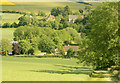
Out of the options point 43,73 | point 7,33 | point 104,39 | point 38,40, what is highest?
point 104,39

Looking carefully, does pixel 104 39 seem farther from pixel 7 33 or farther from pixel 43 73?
pixel 7 33

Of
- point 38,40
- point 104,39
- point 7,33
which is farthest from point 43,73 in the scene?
point 7,33

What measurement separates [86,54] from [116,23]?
6.98m

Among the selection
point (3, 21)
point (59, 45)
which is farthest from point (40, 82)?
point (3, 21)

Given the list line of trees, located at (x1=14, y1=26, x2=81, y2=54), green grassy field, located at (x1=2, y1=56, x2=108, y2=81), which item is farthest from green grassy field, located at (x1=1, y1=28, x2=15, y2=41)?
green grassy field, located at (x1=2, y1=56, x2=108, y2=81)

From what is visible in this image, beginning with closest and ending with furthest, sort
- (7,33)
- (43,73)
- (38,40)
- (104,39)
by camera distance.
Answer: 1. (43,73)
2. (104,39)
3. (38,40)
4. (7,33)

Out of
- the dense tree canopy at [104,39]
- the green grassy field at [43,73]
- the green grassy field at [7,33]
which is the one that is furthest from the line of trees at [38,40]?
the dense tree canopy at [104,39]

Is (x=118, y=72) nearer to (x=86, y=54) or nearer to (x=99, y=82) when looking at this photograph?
(x=86, y=54)

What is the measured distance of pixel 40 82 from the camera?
25312 mm

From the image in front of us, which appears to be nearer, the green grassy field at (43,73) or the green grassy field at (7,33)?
the green grassy field at (43,73)

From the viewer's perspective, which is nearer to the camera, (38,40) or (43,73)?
(43,73)

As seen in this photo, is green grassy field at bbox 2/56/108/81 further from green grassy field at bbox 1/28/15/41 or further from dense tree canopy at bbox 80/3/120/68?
green grassy field at bbox 1/28/15/41

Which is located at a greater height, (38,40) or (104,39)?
(104,39)

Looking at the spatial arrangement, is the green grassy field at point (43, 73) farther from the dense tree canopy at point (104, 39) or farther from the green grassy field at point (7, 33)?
the green grassy field at point (7, 33)
